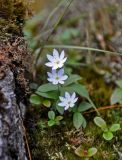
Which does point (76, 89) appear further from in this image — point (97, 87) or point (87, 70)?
point (87, 70)

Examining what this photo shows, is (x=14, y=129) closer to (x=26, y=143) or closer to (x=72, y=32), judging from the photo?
(x=26, y=143)

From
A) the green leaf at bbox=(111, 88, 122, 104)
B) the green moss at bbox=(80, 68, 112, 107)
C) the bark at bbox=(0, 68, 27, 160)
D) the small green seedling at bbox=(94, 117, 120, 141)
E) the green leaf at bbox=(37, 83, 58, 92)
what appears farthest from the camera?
the green moss at bbox=(80, 68, 112, 107)

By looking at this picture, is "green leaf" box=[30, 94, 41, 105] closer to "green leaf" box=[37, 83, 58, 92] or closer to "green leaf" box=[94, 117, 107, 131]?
"green leaf" box=[37, 83, 58, 92]

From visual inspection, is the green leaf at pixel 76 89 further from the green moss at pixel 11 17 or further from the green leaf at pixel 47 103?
the green moss at pixel 11 17

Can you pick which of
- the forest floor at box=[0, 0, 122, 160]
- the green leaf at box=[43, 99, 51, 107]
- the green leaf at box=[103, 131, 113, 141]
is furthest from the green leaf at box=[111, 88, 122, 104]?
the green leaf at box=[43, 99, 51, 107]

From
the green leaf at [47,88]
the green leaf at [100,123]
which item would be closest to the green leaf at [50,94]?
the green leaf at [47,88]

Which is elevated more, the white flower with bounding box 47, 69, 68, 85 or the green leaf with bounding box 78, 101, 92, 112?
the white flower with bounding box 47, 69, 68, 85

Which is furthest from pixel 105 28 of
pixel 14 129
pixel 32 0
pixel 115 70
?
pixel 14 129
